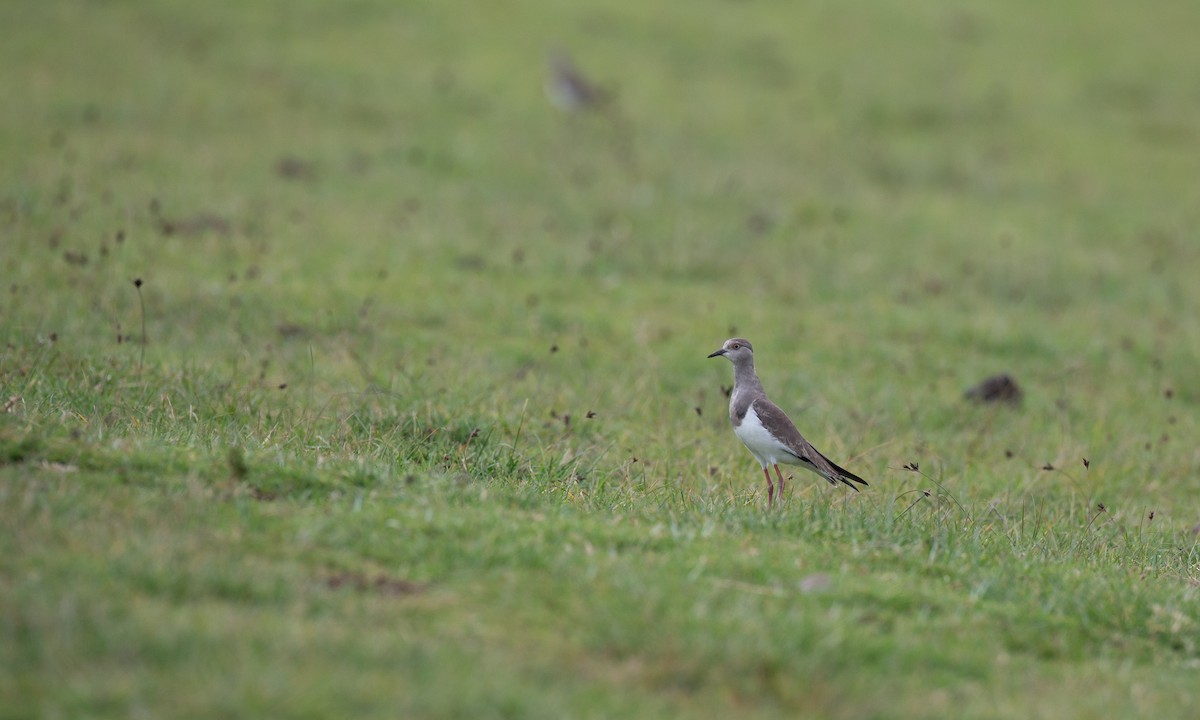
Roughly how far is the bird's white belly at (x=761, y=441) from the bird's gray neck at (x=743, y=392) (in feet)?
0.34

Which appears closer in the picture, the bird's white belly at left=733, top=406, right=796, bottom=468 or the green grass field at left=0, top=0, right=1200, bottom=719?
the green grass field at left=0, top=0, right=1200, bottom=719

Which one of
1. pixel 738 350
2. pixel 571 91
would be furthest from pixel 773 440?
pixel 571 91

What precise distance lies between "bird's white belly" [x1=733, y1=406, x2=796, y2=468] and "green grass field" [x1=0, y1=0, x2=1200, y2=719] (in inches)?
15.8

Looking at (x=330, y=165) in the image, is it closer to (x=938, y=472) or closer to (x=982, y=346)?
(x=982, y=346)

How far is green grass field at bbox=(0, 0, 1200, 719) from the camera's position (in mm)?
4977

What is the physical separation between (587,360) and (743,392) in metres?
3.33

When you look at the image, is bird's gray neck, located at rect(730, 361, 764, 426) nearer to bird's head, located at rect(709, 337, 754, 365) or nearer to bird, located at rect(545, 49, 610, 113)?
bird's head, located at rect(709, 337, 754, 365)

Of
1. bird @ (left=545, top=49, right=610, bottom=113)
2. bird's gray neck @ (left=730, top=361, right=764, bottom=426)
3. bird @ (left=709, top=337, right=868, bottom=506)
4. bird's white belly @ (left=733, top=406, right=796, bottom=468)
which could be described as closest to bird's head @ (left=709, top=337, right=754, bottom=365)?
bird's gray neck @ (left=730, top=361, right=764, bottom=426)

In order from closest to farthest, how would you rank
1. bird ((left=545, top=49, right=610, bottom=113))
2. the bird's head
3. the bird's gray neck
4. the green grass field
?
the green grass field
the bird's gray neck
the bird's head
bird ((left=545, top=49, right=610, bottom=113))

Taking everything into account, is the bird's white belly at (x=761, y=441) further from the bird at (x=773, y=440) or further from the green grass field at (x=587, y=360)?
the green grass field at (x=587, y=360)

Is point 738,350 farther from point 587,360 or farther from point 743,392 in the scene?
point 587,360

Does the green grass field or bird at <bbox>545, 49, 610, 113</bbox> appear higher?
bird at <bbox>545, 49, 610, 113</bbox>

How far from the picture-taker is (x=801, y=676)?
4.93 meters

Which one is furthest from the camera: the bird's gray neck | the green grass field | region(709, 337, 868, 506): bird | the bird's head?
the bird's head
